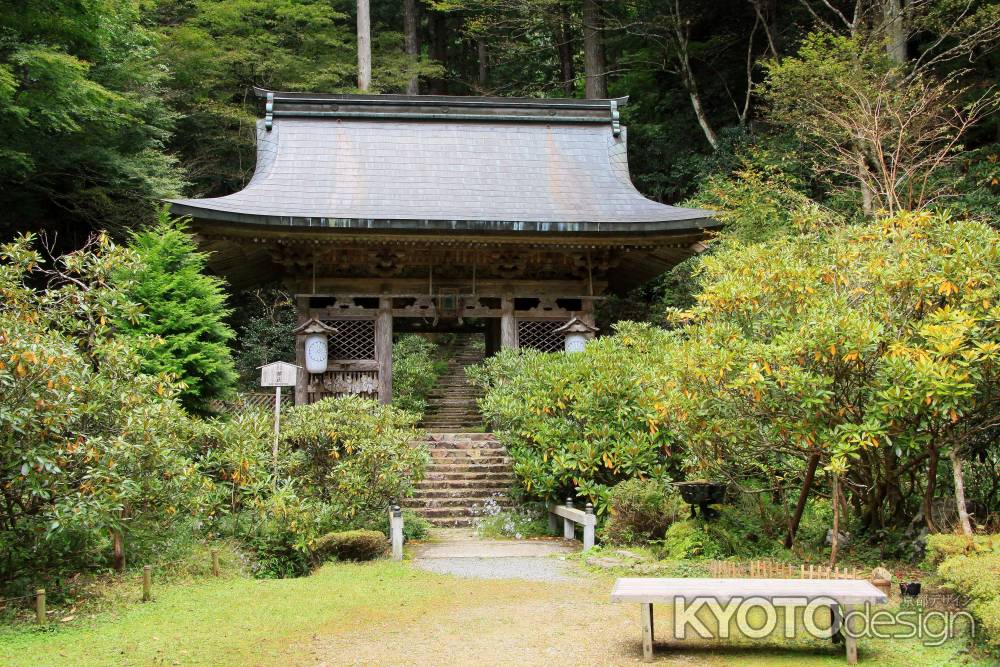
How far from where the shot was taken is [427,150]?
53.0 feet

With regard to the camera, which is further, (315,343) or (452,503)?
(315,343)

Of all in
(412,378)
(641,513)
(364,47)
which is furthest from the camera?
(364,47)

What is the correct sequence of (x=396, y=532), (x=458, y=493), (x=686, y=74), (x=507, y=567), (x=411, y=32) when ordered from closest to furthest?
(x=507, y=567)
(x=396, y=532)
(x=458, y=493)
(x=686, y=74)
(x=411, y=32)

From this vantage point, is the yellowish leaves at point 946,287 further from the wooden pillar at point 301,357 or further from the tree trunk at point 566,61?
the tree trunk at point 566,61

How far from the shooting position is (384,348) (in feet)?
48.0

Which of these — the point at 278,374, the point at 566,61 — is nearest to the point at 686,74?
the point at 566,61

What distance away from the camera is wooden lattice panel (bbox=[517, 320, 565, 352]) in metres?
15.2

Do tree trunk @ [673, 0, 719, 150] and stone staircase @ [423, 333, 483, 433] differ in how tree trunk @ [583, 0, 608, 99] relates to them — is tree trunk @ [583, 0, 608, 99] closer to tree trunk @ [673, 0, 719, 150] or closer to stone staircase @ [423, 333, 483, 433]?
tree trunk @ [673, 0, 719, 150]

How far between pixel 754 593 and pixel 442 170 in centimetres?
1153

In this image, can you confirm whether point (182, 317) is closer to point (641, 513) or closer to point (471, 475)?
point (471, 475)

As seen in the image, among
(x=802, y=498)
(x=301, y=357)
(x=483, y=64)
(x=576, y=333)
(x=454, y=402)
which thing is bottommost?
(x=802, y=498)

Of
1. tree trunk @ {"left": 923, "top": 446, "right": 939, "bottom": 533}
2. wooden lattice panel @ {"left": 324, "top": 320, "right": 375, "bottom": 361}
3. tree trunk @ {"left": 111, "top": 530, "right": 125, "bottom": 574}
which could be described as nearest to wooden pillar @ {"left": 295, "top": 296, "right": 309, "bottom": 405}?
wooden lattice panel @ {"left": 324, "top": 320, "right": 375, "bottom": 361}

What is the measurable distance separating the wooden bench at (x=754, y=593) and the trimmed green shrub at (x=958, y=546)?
4.16 ft

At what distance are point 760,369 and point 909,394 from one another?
1.19 m
